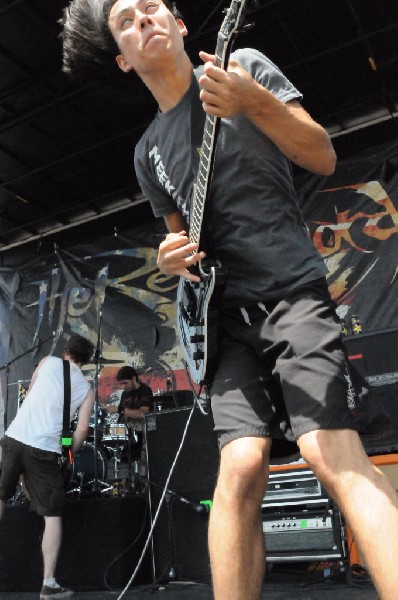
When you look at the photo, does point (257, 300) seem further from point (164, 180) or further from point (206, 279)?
point (164, 180)

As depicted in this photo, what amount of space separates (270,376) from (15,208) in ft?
29.7

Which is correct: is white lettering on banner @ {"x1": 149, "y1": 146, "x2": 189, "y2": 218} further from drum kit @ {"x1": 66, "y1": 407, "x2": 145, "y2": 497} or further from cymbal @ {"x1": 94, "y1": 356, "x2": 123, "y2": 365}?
cymbal @ {"x1": 94, "y1": 356, "x2": 123, "y2": 365}

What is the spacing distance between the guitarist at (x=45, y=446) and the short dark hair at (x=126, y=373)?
→ 2.74m

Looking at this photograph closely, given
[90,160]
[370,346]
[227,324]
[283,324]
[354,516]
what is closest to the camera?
[354,516]

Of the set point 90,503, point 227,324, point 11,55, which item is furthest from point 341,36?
point 227,324

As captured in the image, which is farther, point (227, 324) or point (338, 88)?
point (338, 88)

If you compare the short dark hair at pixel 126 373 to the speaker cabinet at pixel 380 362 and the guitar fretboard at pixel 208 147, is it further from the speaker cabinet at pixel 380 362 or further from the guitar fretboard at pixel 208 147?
the guitar fretboard at pixel 208 147

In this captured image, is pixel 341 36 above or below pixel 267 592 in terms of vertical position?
above

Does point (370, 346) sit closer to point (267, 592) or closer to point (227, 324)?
point (267, 592)

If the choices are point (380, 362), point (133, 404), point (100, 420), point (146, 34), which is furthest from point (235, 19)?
point (133, 404)

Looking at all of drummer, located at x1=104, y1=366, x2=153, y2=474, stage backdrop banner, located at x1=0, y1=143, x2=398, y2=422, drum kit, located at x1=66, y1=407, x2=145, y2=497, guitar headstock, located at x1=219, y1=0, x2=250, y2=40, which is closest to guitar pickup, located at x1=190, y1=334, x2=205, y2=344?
guitar headstock, located at x1=219, y1=0, x2=250, y2=40

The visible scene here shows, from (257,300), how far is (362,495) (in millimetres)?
563

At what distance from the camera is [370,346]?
438 centimetres

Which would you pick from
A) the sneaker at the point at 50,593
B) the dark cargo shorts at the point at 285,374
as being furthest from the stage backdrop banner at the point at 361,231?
the dark cargo shorts at the point at 285,374
